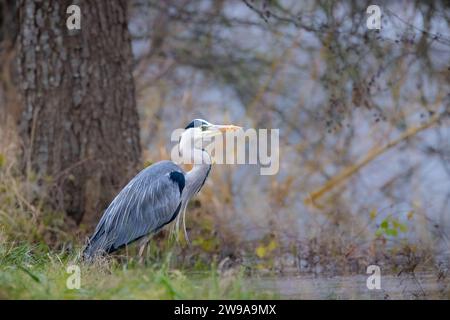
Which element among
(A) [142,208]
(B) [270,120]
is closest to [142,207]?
(A) [142,208]

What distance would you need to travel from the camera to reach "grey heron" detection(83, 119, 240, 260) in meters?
7.59

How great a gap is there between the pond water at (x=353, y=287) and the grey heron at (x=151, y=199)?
1164 millimetres

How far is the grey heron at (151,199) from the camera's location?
7.59 m

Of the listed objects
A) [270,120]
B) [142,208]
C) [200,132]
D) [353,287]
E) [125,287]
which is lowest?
[353,287]

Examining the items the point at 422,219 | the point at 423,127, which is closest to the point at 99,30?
the point at 422,219

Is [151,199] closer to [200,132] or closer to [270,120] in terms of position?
[200,132]

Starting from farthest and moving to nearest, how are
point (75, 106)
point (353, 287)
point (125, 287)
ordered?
point (75, 106) → point (353, 287) → point (125, 287)

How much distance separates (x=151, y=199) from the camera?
7.72 meters

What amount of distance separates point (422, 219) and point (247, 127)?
3.57 m

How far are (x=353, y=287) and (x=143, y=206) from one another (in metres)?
2.07

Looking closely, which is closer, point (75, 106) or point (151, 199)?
point (151, 199)

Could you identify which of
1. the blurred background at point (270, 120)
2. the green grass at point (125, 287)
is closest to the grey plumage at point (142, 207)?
the blurred background at point (270, 120)

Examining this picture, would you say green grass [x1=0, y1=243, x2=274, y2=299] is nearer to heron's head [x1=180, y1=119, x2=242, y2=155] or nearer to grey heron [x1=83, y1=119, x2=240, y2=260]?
grey heron [x1=83, y1=119, x2=240, y2=260]

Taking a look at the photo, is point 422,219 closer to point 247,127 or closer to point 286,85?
point 247,127
